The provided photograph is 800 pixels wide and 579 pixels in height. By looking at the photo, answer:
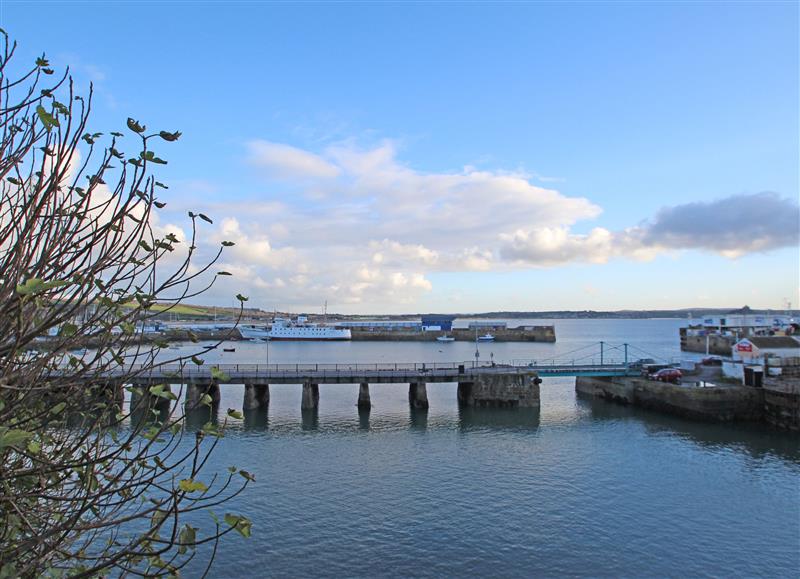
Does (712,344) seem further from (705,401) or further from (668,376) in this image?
(705,401)

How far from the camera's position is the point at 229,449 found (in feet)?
89.1

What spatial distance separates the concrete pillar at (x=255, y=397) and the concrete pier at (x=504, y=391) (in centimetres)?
1513

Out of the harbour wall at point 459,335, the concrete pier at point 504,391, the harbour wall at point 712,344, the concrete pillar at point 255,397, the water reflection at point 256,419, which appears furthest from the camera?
the harbour wall at point 459,335

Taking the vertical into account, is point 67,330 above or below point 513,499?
above

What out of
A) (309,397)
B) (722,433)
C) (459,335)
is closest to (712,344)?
(459,335)

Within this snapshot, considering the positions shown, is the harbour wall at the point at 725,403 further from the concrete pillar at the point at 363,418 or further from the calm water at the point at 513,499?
the concrete pillar at the point at 363,418

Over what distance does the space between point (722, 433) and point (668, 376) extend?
10.3 metres

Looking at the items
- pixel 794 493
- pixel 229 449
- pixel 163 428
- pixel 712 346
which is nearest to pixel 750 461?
pixel 794 493

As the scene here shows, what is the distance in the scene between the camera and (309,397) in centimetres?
3806

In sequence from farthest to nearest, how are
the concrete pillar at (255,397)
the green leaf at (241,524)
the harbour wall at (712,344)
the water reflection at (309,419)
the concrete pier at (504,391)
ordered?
the harbour wall at (712,344) < the concrete pier at (504,391) < the concrete pillar at (255,397) < the water reflection at (309,419) < the green leaf at (241,524)

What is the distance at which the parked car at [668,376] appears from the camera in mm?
40847

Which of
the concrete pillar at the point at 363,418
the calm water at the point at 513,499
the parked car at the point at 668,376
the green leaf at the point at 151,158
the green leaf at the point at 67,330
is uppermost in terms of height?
the green leaf at the point at 151,158

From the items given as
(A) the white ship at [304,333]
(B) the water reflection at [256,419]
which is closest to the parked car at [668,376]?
(B) the water reflection at [256,419]

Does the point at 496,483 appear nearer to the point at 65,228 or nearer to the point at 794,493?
the point at 794,493
